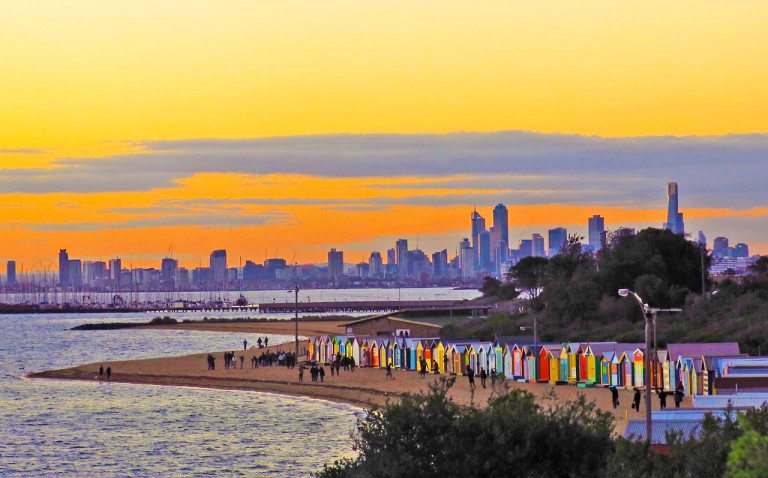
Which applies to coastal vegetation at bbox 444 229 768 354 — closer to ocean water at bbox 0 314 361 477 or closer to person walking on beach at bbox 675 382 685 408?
person walking on beach at bbox 675 382 685 408

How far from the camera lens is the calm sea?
124 feet

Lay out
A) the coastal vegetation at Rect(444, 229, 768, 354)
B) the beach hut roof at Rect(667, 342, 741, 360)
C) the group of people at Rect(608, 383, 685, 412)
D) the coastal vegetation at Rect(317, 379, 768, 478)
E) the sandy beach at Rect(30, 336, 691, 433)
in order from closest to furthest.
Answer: the coastal vegetation at Rect(317, 379, 768, 478), the group of people at Rect(608, 383, 685, 412), the beach hut roof at Rect(667, 342, 741, 360), the sandy beach at Rect(30, 336, 691, 433), the coastal vegetation at Rect(444, 229, 768, 354)

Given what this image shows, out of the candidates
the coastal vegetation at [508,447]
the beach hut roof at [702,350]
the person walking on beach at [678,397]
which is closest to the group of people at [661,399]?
the person walking on beach at [678,397]

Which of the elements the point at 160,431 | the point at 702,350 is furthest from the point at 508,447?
the point at 702,350

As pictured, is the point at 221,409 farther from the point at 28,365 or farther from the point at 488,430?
the point at 28,365

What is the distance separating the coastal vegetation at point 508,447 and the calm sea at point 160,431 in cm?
1503

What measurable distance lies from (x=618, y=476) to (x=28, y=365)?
7543 centimetres

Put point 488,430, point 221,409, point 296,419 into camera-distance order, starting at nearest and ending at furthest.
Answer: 1. point 488,430
2. point 296,419
3. point 221,409

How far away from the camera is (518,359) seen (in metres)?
55.3

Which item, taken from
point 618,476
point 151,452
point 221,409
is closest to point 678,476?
point 618,476

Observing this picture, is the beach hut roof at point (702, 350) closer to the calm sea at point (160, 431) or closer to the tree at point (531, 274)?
the calm sea at point (160, 431)

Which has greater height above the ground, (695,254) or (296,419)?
(695,254)

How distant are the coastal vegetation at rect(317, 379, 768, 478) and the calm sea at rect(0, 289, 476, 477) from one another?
15031 millimetres

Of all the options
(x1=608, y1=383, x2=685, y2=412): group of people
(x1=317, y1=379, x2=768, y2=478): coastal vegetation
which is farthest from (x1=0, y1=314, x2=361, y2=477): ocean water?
(x1=317, y1=379, x2=768, y2=478): coastal vegetation
